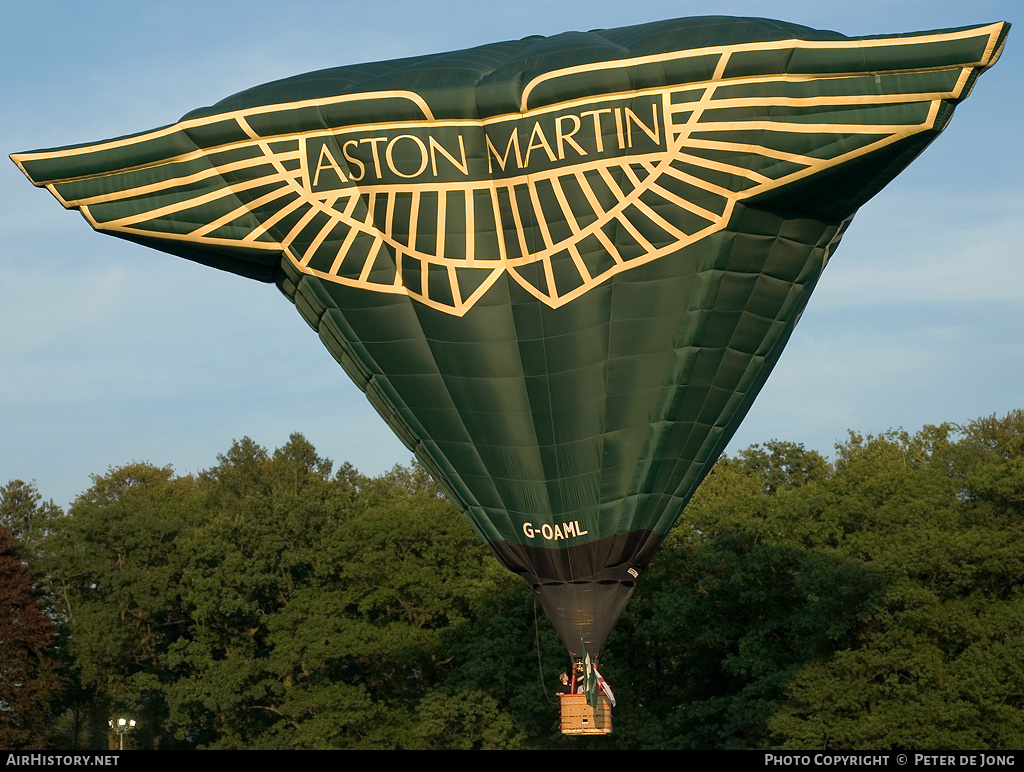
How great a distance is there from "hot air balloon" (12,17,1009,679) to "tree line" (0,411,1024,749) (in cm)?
1108

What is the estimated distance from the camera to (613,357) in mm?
14852

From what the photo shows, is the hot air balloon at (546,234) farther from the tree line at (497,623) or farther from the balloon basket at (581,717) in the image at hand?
the tree line at (497,623)

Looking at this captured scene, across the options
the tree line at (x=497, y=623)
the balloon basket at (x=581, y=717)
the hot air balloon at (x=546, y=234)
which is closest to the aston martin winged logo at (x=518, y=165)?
the hot air balloon at (x=546, y=234)

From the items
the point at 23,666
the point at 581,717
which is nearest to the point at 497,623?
the point at 23,666

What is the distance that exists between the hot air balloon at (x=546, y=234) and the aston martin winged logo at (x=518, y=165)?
24mm

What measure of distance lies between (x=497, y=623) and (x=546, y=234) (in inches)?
815

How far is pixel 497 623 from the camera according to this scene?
33844 mm

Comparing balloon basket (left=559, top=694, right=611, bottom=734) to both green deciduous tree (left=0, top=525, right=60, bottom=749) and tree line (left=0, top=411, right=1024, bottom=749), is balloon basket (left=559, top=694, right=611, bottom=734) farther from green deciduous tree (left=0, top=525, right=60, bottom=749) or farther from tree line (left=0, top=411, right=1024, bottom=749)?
green deciduous tree (left=0, top=525, right=60, bottom=749)

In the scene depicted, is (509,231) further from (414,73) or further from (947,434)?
(947,434)

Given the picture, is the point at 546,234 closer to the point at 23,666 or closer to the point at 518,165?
the point at 518,165

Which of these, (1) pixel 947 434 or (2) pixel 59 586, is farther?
(1) pixel 947 434
